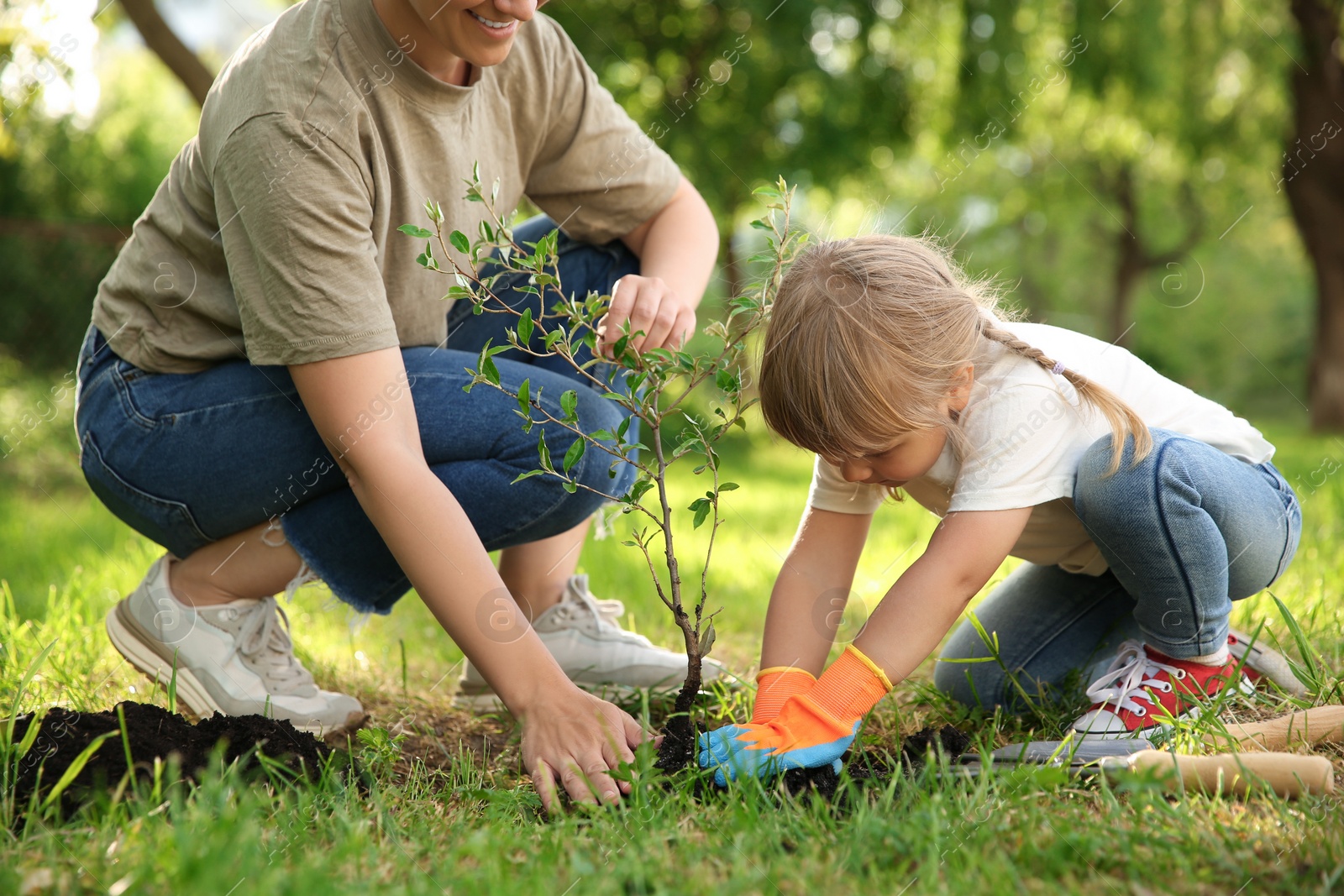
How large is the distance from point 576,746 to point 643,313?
0.72m

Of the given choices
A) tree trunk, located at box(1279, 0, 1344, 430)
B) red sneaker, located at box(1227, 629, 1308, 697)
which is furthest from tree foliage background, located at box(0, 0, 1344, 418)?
red sneaker, located at box(1227, 629, 1308, 697)

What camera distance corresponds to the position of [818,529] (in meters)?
1.96

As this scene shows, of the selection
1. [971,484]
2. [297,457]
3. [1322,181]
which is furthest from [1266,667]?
[1322,181]

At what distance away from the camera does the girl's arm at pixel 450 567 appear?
62.0 inches

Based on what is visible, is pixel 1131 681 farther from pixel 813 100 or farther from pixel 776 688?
pixel 813 100

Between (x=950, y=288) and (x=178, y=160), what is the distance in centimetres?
153

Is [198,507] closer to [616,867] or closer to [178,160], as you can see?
[178,160]

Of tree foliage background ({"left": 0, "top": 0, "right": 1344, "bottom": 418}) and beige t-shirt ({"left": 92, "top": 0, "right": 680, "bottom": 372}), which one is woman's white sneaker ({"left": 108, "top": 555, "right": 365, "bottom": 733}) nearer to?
beige t-shirt ({"left": 92, "top": 0, "right": 680, "bottom": 372})

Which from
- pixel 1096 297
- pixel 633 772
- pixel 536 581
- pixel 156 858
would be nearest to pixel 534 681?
pixel 633 772

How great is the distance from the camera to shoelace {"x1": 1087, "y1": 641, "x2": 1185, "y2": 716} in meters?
1.80

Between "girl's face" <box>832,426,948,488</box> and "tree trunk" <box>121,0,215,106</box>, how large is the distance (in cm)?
554

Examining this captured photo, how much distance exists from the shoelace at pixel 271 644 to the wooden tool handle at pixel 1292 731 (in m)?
1.71

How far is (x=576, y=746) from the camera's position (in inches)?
61.7

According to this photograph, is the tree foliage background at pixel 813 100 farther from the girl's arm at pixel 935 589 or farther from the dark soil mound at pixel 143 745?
the girl's arm at pixel 935 589
